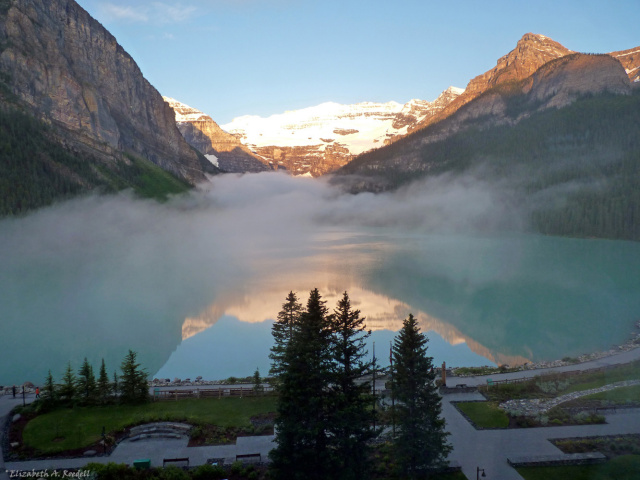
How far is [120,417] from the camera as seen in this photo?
21.4 meters

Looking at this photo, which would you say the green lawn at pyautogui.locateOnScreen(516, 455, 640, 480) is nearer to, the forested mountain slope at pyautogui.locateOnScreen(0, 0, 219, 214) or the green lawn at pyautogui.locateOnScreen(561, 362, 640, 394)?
the green lawn at pyautogui.locateOnScreen(561, 362, 640, 394)

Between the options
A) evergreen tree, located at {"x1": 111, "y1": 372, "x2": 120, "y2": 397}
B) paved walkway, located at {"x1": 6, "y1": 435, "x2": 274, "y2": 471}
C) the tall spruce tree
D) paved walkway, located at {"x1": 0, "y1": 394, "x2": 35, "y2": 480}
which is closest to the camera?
the tall spruce tree

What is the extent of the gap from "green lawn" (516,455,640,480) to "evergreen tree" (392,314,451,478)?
313cm

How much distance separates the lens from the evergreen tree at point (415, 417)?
50.6ft

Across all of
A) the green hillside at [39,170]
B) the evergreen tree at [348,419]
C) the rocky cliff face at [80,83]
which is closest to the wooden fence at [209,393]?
the evergreen tree at [348,419]

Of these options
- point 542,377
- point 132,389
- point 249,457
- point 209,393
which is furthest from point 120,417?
point 542,377

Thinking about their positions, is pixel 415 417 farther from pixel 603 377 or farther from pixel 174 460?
pixel 603 377

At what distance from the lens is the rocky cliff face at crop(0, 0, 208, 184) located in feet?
359

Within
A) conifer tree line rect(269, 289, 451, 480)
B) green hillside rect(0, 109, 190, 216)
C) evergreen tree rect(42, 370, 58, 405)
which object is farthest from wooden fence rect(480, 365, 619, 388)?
green hillside rect(0, 109, 190, 216)

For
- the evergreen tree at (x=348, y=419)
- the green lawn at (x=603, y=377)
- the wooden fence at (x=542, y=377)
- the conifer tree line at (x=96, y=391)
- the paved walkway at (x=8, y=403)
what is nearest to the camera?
the evergreen tree at (x=348, y=419)

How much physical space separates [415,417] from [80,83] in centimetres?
13780

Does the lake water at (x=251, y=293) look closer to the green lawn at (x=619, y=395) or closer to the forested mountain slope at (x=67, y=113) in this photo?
the forested mountain slope at (x=67, y=113)

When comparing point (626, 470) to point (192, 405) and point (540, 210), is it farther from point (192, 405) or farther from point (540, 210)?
point (540, 210)

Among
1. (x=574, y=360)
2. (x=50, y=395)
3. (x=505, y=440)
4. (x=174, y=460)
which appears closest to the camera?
(x=174, y=460)
